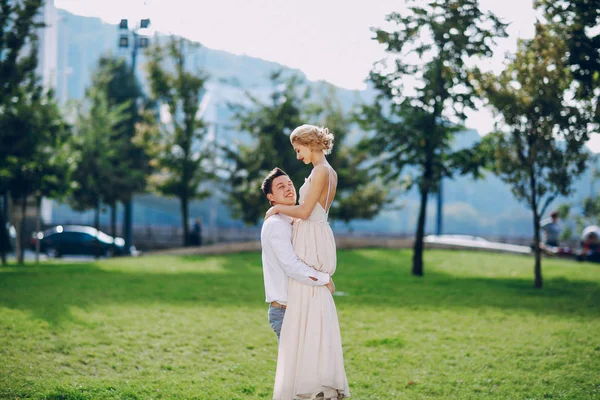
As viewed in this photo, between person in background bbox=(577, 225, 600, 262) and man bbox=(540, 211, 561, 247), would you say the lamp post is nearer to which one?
man bbox=(540, 211, 561, 247)

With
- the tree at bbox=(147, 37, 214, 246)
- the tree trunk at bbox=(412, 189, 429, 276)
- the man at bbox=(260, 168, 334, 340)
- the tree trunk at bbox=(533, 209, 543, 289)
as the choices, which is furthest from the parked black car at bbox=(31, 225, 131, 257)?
the man at bbox=(260, 168, 334, 340)

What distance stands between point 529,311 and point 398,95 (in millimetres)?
7736

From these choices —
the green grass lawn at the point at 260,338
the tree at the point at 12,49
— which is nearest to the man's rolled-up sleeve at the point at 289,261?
the green grass lawn at the point at 260,338

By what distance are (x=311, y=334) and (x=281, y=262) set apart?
0.66 metres

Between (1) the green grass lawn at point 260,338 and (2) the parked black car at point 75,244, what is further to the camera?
(2) the parked black car at point 75,244

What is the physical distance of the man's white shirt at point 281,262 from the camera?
19.0 ft

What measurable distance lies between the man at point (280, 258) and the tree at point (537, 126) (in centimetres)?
1223

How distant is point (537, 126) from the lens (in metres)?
17.2

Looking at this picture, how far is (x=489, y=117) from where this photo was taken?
17.9 m

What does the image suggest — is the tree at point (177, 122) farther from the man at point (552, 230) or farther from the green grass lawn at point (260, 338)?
the man at point (552, 230)

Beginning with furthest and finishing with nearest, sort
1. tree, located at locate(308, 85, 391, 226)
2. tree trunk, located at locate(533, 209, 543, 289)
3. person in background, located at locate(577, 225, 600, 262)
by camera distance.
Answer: tree, located at locate(308, 85, 391, 226), person in background, located at locate(577, 225, 600, 262), tree trunk, located at locate(533, 209, 543, 289)

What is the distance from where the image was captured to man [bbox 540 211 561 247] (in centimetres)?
2484

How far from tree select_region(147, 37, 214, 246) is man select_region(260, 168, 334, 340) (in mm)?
29011

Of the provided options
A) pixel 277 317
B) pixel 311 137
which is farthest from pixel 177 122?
pixel 311 137
